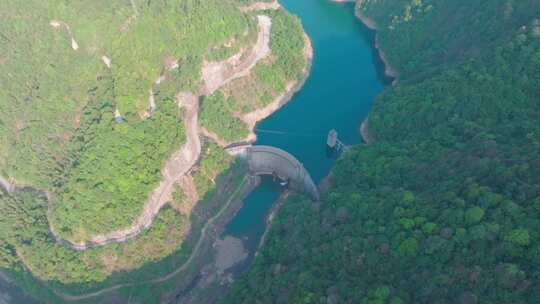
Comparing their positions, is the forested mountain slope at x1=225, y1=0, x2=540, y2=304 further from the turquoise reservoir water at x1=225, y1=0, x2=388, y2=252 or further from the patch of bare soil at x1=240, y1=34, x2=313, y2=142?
the patch of bare soil at x1=240, y1=34, x2=313, y2=142

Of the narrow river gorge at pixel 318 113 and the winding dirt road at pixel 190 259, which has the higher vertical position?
the narrow river gorge at pixel 318 113

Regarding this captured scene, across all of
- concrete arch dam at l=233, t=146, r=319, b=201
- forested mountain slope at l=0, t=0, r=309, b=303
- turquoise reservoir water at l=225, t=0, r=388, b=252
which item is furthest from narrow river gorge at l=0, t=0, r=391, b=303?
forested mountain slope at l=0, t=0, r=309, b=303

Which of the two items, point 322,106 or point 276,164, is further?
point 322,106

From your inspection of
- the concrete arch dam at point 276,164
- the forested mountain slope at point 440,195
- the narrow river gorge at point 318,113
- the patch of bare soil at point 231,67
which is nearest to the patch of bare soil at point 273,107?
the narrow river gorge at point 318,113

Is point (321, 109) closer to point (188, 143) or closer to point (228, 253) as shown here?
point (188, 143)

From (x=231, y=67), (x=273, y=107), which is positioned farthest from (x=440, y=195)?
(x=231, y=67)

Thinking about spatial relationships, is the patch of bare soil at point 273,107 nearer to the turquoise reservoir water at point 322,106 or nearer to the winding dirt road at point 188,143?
the turquoise reservoir water at point 322,106

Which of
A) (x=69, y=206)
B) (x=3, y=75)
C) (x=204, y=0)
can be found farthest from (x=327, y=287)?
(x=3, y=75)
